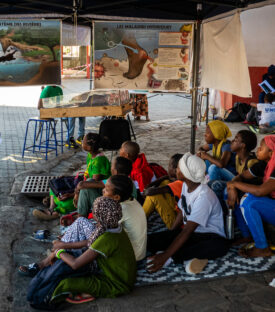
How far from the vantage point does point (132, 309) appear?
3.34 meters

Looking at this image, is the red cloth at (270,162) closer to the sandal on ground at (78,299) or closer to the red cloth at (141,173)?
the red cloth at (141,173)

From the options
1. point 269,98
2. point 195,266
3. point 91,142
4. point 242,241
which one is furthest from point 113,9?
point 269,98

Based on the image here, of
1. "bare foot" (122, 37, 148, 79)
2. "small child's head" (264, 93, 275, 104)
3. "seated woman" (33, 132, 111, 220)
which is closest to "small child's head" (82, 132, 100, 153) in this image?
"seated woman" (33, 132, 111, 220)

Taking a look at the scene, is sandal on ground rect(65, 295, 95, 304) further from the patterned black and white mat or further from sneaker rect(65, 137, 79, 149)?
sneaker rect(65, 137, 79, 149)

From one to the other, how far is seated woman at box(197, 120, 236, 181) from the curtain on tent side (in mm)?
487

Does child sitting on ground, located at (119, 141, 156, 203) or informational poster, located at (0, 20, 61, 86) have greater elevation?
informational poster, located at (0, 20, 61, 86)

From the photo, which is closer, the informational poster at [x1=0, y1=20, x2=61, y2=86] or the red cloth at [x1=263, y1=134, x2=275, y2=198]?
the red cloth at [x1=263, y1=134, x2=275, y2=198]

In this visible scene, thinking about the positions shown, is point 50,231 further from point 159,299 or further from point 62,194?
point 159,299

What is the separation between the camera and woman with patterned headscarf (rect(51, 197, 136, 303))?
10.8ft

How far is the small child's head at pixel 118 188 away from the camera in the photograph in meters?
3.64

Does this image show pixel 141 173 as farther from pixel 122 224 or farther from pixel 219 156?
pixel 122 224

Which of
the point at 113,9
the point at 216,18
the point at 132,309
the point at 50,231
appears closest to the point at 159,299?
the point at 132,309

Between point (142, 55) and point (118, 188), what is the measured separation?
115 inches

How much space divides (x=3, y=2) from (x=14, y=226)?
10.1 ft
